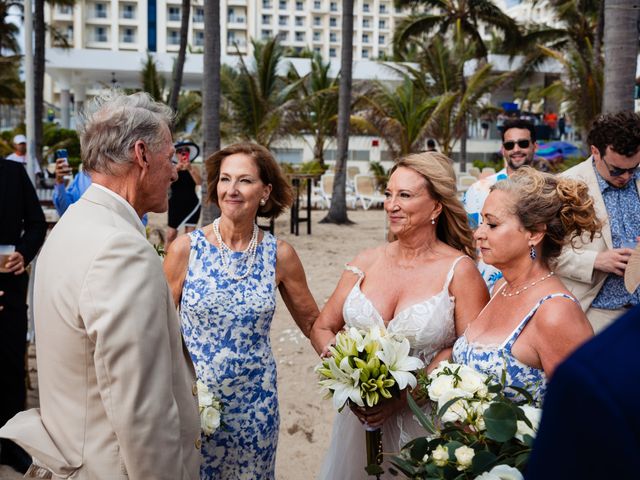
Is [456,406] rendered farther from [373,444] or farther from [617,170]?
[617,170]

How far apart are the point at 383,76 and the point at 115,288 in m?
38.7

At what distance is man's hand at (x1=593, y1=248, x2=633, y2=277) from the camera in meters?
3.64

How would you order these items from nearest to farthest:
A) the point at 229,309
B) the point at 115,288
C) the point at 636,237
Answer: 1. the point at 115,288
2. the point at 229,309
3. the point at 636,237

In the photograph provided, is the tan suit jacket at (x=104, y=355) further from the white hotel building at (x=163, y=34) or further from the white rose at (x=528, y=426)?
the white hotel building at (x=163, y=34)

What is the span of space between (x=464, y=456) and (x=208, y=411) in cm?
128

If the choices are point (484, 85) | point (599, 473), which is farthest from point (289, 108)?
point (599, 473)

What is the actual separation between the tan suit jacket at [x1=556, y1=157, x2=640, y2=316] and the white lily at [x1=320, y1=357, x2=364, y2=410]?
1.62 meters

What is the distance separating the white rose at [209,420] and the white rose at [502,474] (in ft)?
4.27

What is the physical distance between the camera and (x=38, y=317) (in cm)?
216

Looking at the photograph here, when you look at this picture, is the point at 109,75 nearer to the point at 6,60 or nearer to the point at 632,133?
the point at 6,60

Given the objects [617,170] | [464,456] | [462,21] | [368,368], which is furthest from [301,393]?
[462,21]

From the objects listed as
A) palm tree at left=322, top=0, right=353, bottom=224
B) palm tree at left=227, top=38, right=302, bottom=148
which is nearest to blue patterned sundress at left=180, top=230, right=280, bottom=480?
palm tree at left=322, top=0, right=353, bottom=224

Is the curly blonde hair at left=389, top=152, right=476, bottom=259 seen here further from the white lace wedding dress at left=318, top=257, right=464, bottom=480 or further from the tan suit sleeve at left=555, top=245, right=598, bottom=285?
the tan suit sleeve at left=555, top=245, right=598, bottom=285

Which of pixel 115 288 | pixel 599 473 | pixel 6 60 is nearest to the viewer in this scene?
pixel 599 473
